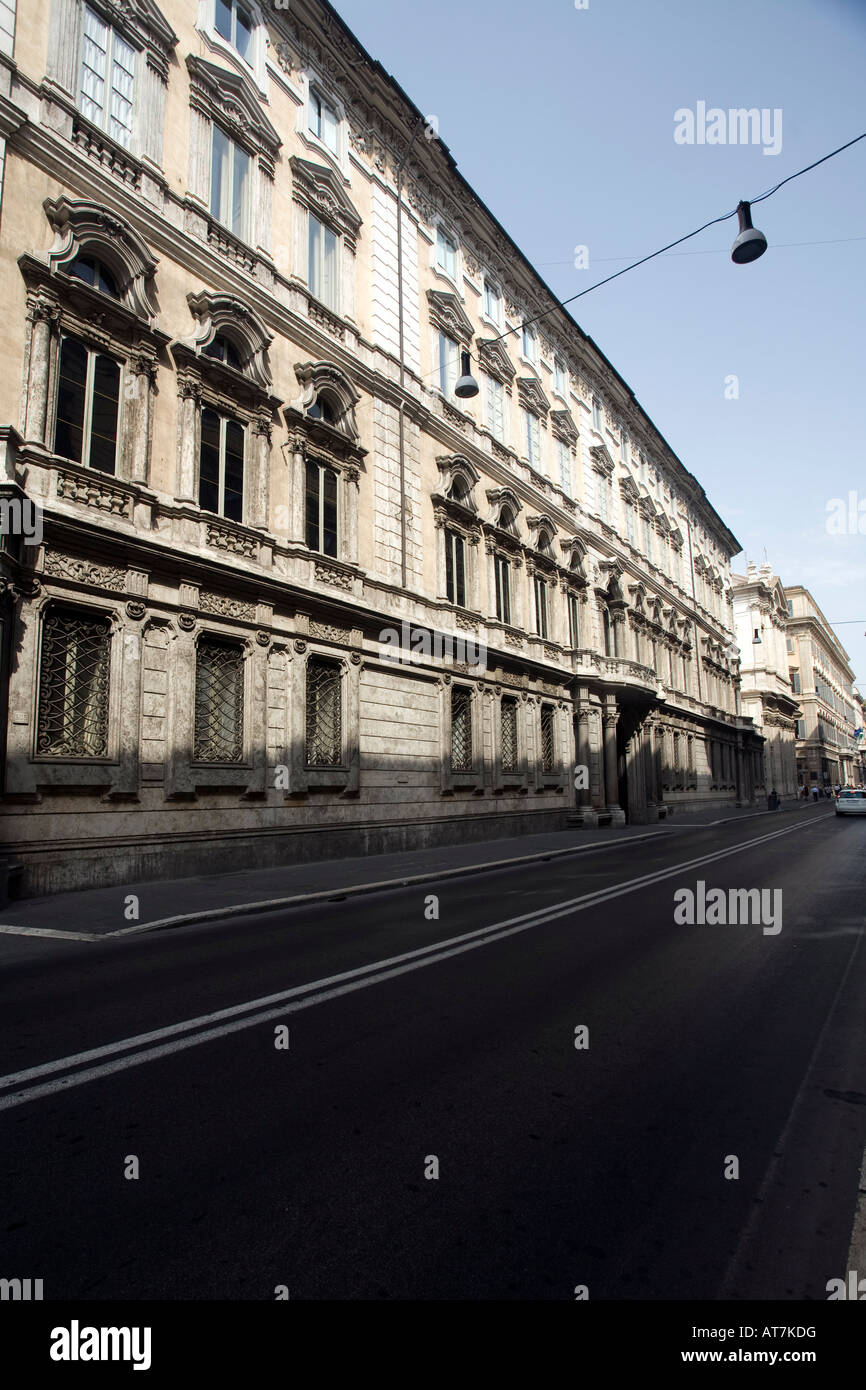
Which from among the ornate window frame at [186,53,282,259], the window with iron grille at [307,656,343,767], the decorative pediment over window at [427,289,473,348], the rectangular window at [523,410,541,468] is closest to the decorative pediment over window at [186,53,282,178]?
the ornate window frame at [186,53,282,259]

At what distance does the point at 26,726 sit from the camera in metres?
10.8

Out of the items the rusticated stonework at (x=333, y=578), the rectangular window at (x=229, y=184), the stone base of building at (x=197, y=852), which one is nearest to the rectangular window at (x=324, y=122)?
the rectangular window at (x=229, y=184)

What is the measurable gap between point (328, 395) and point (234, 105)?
6075 millimetres

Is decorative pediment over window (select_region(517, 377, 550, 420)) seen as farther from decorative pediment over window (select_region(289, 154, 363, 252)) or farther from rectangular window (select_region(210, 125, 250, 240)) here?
rectangular window (select_region(210, 125, 250, 240))

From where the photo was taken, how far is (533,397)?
2798cm

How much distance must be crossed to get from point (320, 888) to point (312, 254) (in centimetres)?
1519

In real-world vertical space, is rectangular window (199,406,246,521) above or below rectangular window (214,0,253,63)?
below

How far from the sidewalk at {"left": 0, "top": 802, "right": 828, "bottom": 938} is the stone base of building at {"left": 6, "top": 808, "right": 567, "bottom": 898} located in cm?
20

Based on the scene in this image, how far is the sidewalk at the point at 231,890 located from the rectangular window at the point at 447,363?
13924 mm

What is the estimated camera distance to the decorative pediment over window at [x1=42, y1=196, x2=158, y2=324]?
12109 mm

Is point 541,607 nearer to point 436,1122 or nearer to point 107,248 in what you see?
point 107,248

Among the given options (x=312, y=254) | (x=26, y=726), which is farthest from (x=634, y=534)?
Answer: (x=26, y=726)

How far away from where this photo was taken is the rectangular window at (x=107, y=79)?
1323cm
